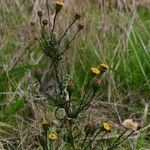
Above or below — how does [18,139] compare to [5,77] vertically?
below

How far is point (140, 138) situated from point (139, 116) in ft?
0.72

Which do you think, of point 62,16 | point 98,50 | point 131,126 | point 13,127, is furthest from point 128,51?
point 131,126

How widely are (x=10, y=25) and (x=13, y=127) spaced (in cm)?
68

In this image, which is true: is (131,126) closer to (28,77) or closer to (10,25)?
(28,77)

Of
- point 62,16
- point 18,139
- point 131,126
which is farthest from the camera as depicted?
point 62,16

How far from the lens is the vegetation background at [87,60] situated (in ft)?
6.45

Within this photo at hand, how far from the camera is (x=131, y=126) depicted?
1.38m

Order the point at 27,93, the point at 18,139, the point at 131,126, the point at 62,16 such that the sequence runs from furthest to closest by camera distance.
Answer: the point at 62,16, the point at 27,93, the point at 18,139, the point at 131,126

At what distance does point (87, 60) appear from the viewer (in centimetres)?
232

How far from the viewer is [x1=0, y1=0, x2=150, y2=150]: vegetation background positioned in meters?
1.96

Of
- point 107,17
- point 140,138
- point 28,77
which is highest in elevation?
point 107,17

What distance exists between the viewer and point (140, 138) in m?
1.90

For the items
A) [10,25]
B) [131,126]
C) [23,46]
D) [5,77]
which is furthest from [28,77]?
[131,126]

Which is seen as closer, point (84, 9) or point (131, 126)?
point (131, 126)
